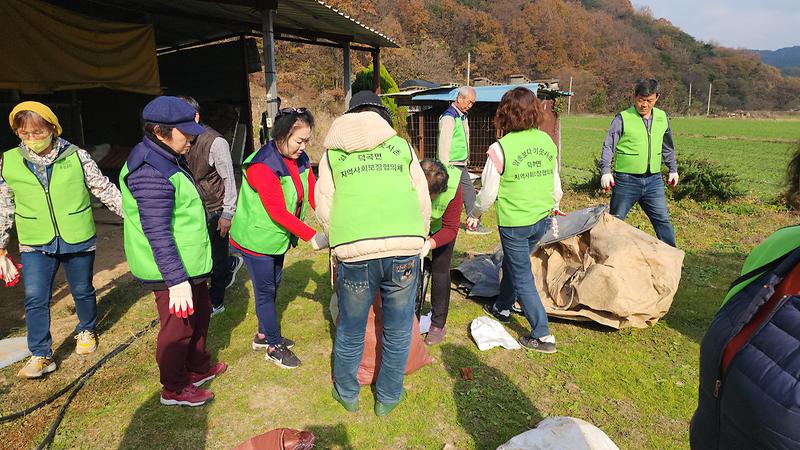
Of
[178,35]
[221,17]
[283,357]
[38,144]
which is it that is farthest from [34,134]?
[178,35]

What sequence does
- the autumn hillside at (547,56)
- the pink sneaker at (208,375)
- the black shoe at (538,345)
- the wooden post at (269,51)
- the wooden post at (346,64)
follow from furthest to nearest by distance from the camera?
the autumn hillside at (547,56)
the wooden post at (346,64)
the wooden post at (269,51)
the black shoe at (538,345)
the pink sneaker at (208,375)

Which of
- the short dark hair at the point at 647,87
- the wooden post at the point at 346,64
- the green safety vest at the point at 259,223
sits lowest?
the green safety vest at the point at 259,223

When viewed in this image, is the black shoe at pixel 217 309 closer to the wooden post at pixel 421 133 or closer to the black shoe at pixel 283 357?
the black shoe at pixel 283 357

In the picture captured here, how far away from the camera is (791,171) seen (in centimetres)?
126

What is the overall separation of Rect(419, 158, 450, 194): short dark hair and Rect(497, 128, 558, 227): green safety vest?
0.56m

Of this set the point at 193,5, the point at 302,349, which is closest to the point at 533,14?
the point at 193,5

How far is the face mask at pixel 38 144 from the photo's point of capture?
9.38 feet

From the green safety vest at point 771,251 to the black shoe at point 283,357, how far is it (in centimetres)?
267

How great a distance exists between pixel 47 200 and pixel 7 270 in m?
0.49

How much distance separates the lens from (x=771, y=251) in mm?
1183

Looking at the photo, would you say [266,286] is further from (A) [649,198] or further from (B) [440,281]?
(A) [649,198]

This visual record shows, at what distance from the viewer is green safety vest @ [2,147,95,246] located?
2.93m

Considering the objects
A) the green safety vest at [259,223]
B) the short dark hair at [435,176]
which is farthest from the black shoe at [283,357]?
the short dark hair at [435,176]

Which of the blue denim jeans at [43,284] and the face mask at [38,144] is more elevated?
the face mask at [38,144]
